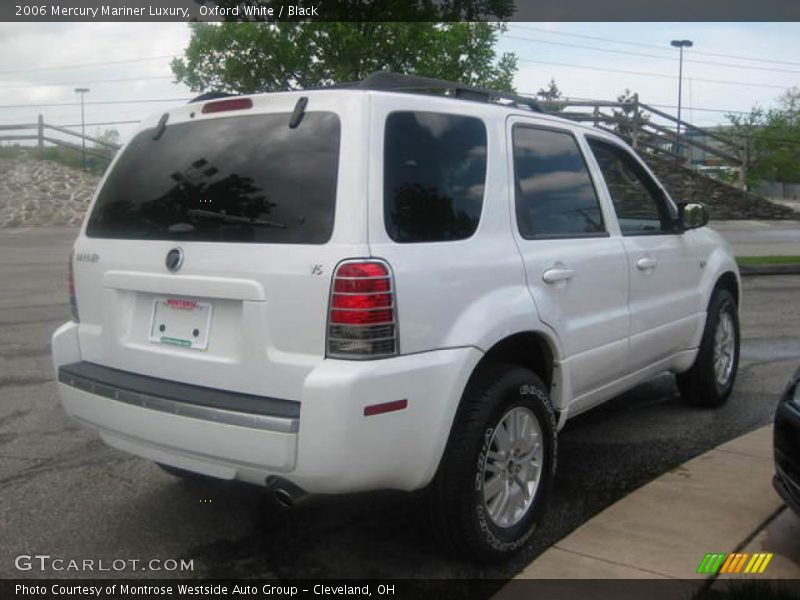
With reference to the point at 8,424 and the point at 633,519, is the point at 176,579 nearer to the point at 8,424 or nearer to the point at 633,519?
the point at 633,519

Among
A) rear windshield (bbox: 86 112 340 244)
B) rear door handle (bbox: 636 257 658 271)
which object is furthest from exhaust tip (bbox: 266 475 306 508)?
rear door handle (bbox: 636 257 658 271)

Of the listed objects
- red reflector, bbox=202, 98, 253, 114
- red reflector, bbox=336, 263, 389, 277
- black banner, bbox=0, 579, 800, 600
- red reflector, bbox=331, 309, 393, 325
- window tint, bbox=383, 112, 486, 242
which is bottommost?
black banner, bbox=0, 579, 800, 600

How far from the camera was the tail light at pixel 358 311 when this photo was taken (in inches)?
114

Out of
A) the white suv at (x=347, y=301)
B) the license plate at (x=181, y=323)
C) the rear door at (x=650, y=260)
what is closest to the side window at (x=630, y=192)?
the rear door at (x=650, y=260)

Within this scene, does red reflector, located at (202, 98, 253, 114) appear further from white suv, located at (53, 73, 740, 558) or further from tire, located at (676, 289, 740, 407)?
tire, located at (676, 289, 740, 407)

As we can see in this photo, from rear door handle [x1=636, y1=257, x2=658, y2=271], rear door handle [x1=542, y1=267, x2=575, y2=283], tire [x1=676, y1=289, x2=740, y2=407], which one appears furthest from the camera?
tire [x1=676, y1=289, x2=740, y2=407]

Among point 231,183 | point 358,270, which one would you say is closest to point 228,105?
point 231,183

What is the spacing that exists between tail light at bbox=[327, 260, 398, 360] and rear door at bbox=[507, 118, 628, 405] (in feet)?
→ 3.09

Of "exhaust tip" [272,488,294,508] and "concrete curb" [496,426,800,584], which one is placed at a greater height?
"exhaust tip" [272,488,294,508]

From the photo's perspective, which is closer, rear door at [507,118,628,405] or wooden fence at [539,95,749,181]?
rear door at [507,118,628,405]

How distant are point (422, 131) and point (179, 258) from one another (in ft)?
3.60

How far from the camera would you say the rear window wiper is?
3094 mm

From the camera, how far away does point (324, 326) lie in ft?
9.56

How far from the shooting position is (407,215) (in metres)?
3.11
